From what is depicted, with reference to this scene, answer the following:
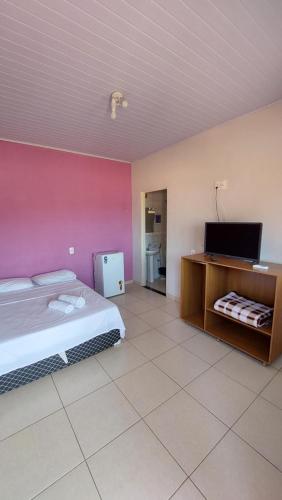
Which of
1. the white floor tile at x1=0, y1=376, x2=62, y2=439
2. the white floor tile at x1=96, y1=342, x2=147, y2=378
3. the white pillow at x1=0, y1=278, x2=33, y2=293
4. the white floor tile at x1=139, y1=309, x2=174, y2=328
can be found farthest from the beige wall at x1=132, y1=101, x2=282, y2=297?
the white floor tile at x1=0, y1=376, x2=62, y2=439

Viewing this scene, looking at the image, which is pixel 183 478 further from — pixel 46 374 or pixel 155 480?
pixel 46 374

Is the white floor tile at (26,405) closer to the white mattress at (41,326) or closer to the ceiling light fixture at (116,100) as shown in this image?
the white mattress at (41,326)

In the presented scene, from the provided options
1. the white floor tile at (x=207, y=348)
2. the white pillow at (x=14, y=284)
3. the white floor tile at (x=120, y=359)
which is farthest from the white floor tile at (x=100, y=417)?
the white pillow at (x=14, y=284)

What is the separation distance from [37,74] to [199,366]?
9.40ft

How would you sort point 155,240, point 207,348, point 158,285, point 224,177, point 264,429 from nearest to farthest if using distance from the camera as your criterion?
point 264,429, point 207,348, point 224,177, point 158,285, point 155,240

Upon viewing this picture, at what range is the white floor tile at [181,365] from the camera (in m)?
1.85

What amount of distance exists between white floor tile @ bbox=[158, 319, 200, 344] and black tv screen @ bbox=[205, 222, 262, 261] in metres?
1.01

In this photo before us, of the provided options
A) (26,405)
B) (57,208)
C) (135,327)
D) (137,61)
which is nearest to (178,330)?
(135,327)

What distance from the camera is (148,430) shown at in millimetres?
1396

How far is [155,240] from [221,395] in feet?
11.1

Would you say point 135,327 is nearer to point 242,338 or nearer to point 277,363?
point 242,338

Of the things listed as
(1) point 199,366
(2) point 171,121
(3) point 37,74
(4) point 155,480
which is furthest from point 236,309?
(3) point 37,74

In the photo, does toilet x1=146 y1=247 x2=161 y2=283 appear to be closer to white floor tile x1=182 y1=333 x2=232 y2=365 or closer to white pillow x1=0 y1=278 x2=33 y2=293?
white floor tile x1=182 y1=333 x2=232 y2=365

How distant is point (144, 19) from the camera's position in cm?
119
